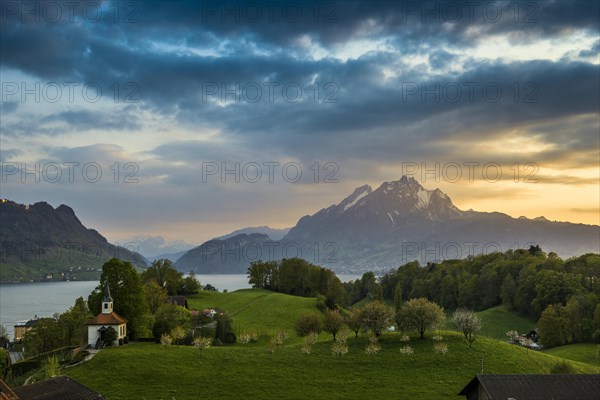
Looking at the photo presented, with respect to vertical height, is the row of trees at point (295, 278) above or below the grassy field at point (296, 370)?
above

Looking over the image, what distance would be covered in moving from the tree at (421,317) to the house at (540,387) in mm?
35257

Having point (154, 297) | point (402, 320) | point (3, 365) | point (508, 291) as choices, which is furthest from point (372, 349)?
point (508, 291)

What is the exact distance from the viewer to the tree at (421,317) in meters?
83.1

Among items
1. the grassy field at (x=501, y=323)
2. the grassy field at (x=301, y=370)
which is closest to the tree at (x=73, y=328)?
the grassy field at (x=301, y=370)

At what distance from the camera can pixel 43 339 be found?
89125mm

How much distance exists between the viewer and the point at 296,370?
69.9m

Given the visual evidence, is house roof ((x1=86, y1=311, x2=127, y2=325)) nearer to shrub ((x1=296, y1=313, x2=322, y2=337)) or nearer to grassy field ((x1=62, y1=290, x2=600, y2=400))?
grassy field ((x1=62, y1=290, x2=600, y2=400))

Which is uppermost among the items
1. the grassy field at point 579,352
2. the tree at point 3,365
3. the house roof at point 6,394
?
the house roof at point 6,394

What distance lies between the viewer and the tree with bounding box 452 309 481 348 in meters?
82.1

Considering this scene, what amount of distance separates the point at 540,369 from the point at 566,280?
207ft

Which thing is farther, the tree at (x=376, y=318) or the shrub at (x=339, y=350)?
the tree at (x=376, y=318)

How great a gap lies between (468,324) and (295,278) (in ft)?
266

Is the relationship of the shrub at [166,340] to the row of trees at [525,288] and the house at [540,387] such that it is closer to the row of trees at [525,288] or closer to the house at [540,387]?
the house at [540,387]

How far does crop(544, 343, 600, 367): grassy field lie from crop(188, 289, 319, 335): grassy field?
49.5m
